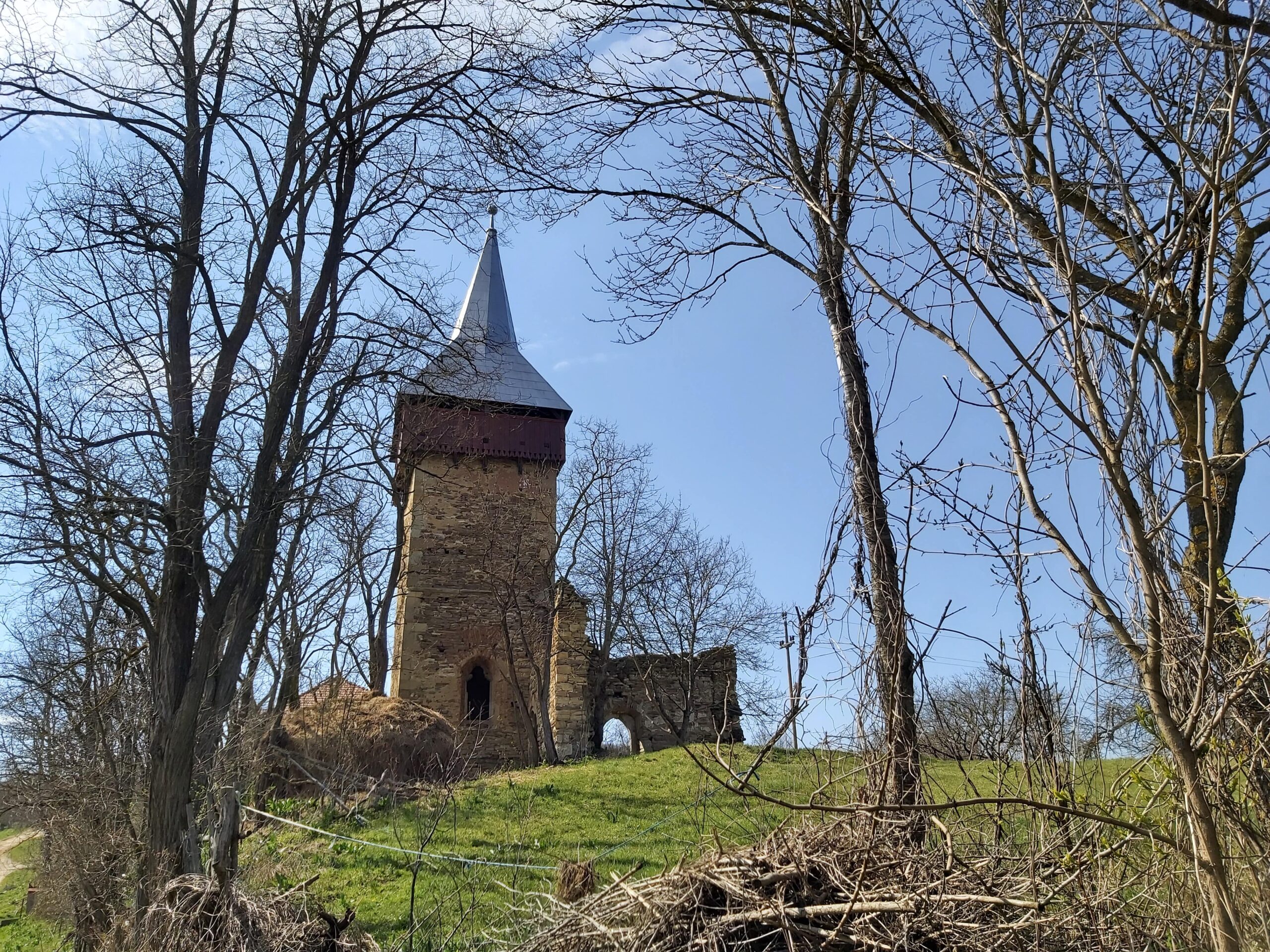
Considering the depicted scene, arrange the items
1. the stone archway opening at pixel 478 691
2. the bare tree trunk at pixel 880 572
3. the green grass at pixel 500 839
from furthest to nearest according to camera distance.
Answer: the stone archway opening at pixel 478 691 < the green grass at pixel 500 839 < the bare tree trunk at pixel 880 572

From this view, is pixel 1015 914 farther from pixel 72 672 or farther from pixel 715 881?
pixel 72 672

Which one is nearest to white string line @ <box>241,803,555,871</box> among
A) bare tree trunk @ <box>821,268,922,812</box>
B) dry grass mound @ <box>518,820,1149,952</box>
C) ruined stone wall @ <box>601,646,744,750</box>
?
dry grass mound @ <box>518,820,1149,952</box>

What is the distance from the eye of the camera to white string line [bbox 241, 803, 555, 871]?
650 centimetres

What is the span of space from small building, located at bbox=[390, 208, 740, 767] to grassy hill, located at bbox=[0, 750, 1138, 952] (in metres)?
5.46

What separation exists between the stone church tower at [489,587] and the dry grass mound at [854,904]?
17477 mm

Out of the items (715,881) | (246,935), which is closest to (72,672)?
(246,935)

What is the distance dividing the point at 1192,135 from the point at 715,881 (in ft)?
8.50

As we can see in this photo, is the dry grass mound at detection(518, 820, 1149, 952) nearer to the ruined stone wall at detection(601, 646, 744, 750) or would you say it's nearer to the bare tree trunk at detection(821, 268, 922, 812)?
the bare tree trunk at detection(821, 268, 922, 812)

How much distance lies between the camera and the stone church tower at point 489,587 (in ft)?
71.7

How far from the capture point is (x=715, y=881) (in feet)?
10.1

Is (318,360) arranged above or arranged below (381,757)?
above

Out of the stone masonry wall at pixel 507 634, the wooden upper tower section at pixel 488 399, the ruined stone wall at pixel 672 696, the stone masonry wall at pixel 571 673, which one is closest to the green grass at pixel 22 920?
the wooden upper tower section at pixel 488 399

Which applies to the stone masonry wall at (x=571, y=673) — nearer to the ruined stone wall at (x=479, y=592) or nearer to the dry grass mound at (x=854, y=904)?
the ruined stone wall at (x=479, y=592)

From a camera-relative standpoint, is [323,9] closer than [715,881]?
No
